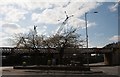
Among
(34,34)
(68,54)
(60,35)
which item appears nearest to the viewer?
(60,35)

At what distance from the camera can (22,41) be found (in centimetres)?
6278

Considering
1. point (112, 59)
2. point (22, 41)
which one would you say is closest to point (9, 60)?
point (22, 41)

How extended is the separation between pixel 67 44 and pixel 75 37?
8.14ft

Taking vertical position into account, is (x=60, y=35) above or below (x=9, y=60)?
above

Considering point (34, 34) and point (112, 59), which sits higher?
point (34, 34)

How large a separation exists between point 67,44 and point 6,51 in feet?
81.3

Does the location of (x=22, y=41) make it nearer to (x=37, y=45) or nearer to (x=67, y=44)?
(x=37, y=45)

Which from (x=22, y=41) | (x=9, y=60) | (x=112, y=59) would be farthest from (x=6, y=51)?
(x=112, y=59)

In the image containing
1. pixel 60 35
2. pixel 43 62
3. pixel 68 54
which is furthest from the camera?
pixel 43 62

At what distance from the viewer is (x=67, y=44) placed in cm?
5669

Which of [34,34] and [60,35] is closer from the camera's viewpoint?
[60,35]

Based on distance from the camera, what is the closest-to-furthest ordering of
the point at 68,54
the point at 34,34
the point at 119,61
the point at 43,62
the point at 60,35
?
the point at 60,35 < the point at 34,34 < the point at 68,54 < the point at 43,62 < the point at 119,61

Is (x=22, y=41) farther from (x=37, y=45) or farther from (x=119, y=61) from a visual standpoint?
(x=119, y=61)

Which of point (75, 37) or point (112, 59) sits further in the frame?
point (112, 59)
